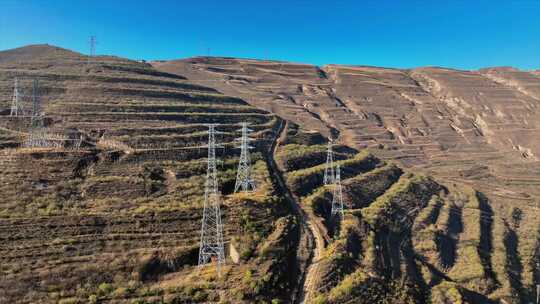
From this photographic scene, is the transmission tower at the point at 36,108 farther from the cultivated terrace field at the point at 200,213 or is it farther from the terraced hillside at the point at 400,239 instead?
the terraced hillside at the point at 400,239

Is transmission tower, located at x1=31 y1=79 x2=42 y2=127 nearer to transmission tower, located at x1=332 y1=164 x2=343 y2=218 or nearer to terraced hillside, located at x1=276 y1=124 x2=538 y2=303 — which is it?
terraced hillside, located at x1=276 y1=124 x2=538 y2=303

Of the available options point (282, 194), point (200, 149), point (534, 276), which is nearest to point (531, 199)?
A: point (534, 276)

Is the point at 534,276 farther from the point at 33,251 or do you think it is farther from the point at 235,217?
the point at 33,251

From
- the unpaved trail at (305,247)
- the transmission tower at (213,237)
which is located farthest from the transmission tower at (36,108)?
the unpaved trail at (305,247)

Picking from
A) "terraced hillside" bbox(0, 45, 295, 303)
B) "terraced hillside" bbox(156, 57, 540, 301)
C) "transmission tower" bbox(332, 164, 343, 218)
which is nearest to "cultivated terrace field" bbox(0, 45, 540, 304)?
"terraced hillside" bbox(0, 45, 295, 303)

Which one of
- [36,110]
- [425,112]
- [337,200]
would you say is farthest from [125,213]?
[425,112]

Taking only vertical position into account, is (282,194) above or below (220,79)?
below

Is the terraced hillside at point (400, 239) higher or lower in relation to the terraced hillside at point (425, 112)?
lower
